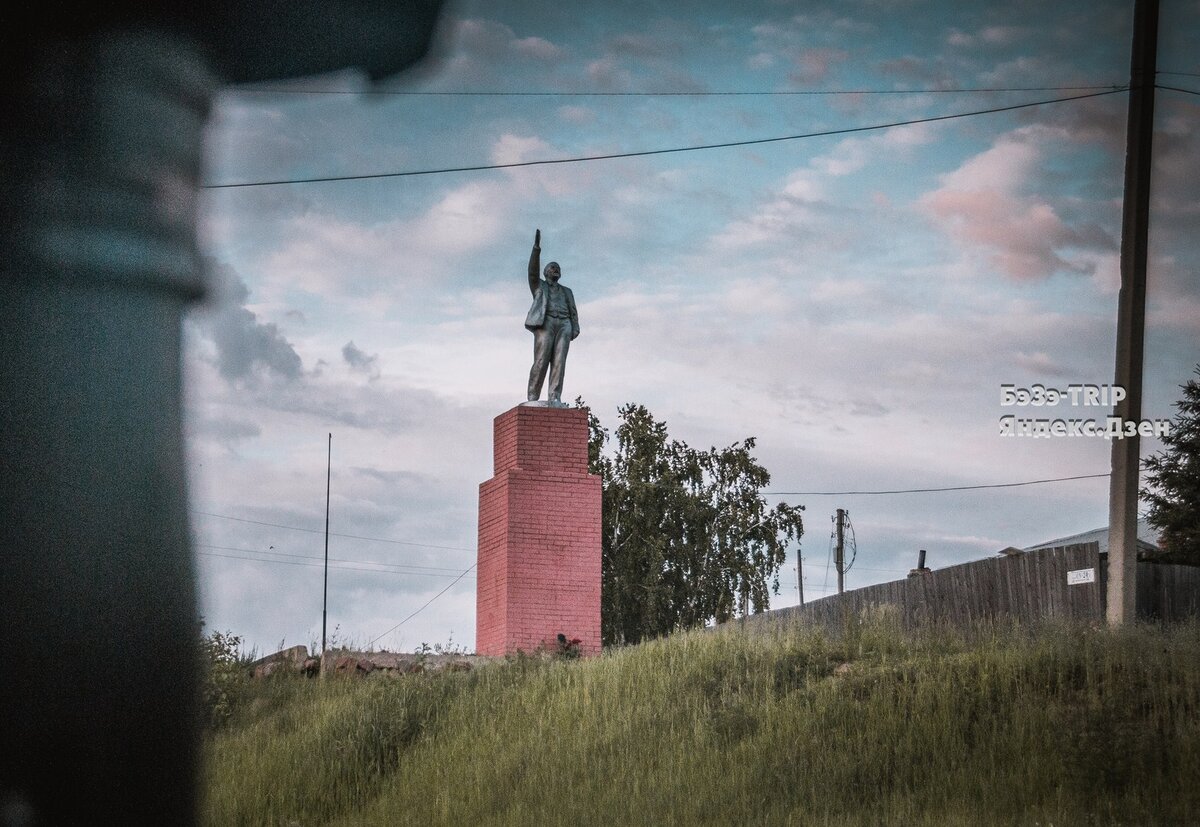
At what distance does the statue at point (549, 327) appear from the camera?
56.2ft

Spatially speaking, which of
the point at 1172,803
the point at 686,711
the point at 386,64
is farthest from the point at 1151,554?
the point at 386,64

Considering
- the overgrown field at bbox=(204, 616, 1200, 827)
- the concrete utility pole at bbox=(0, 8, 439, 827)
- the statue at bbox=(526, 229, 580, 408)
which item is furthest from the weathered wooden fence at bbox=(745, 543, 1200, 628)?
the concrete utility pole at bbox=(0, 8, 439, 827)

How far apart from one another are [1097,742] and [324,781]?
245 inches

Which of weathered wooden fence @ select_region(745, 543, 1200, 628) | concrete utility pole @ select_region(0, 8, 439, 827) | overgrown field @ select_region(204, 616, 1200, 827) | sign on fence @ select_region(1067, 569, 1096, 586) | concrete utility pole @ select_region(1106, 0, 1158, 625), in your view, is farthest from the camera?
weathered wooden fence @ select_region(745, 543, 1200, 628)

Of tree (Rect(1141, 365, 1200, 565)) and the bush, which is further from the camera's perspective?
tree (Rect(1141, 365, 1200, 565))

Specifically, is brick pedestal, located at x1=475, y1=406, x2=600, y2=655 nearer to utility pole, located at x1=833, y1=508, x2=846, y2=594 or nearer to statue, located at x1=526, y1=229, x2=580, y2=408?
statue, located at x1=526, y1=229, x2=580, y2=408

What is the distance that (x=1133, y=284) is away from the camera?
12586mm

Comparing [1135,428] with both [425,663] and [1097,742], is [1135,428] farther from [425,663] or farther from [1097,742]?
[425,663]

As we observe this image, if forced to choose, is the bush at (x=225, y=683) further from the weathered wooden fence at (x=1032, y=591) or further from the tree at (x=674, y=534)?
the tree at (x=674, y=534)

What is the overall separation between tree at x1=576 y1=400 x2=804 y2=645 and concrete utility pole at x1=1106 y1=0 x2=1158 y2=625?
2223 cm

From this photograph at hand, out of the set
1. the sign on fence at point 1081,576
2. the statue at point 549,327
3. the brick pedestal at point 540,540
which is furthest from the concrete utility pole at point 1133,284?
the statue at point 549,327

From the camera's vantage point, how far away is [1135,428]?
1230 centimetres

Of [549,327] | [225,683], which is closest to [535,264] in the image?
[549,327]

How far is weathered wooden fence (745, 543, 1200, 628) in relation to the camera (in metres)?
15.0
